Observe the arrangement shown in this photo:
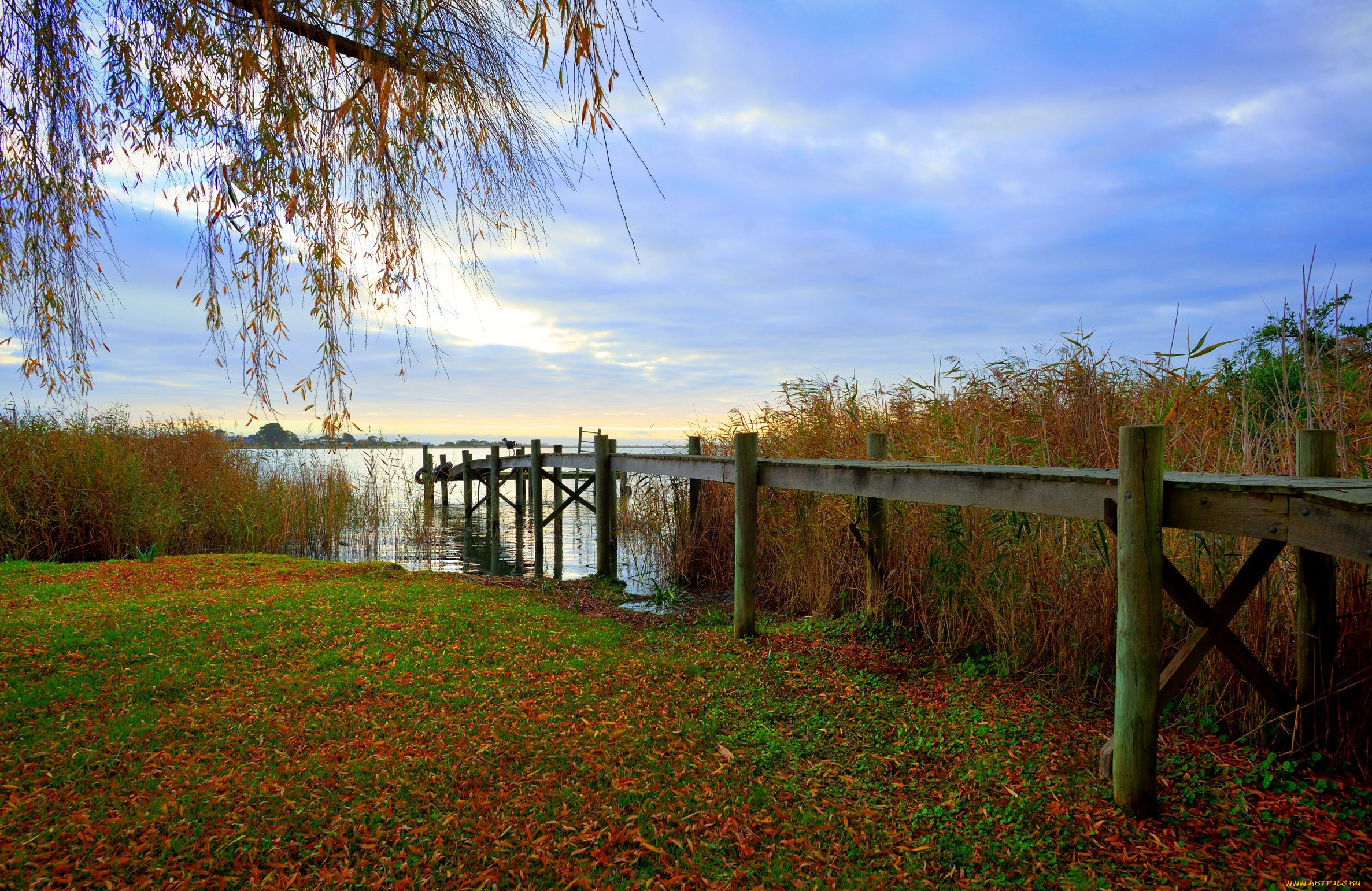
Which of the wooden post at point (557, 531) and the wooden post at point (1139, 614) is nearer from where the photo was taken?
the wooden post at point (1139, 614)

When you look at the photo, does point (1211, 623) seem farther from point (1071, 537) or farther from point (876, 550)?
point (876, 550)

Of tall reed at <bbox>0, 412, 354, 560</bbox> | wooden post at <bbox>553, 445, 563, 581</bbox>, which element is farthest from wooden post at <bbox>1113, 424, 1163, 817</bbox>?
tall reed at <bbox>0, 412, 354, 560</bbox>

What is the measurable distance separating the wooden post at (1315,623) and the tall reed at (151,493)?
469 inches

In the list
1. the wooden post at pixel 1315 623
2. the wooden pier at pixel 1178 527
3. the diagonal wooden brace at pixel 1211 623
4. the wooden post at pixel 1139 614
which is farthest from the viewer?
the wooden post at pixel 1315 623

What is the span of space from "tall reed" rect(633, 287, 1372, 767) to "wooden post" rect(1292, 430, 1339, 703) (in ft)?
0.33

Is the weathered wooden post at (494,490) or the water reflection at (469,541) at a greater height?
the weathered wooden post at (494,490)

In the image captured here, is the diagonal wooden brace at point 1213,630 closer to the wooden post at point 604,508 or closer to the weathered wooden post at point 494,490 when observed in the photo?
the wooden post at point 604,508

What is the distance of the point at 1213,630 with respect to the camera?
2949 millimetres

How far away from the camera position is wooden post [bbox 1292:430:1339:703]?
10.5 feet

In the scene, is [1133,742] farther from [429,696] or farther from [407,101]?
[407,101]

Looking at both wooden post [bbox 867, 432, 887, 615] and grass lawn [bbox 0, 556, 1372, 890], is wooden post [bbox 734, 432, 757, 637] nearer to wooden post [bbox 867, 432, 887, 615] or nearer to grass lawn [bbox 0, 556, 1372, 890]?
grass lawn [bbox 0, 556, 1372, 890]

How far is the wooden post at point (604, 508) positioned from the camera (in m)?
10.6

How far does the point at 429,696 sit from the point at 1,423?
9.69 metres

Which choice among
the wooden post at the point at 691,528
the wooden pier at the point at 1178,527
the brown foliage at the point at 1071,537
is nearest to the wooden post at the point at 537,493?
the wooden post at the point at 691,528
